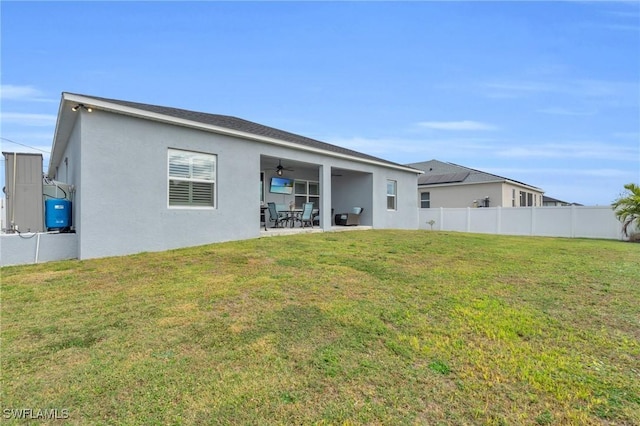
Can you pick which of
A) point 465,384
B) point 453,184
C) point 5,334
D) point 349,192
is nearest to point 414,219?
point 349,192

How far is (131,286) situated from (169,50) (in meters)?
11.0

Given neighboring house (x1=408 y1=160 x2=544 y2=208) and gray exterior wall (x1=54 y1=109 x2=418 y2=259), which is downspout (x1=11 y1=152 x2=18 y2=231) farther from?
neighboring house (x1=408 y1=160 x2=544 y2=208)

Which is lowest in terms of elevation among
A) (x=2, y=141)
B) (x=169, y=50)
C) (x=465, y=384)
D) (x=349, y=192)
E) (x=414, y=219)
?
(x=465, y=384)

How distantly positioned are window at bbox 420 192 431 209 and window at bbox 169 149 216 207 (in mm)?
18816

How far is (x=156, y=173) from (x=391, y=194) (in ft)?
36.5

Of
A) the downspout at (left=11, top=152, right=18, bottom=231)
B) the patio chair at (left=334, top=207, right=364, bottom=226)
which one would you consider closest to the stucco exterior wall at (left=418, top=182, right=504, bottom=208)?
the patio chair at (left=334, top=207, right=364, bottom=226)

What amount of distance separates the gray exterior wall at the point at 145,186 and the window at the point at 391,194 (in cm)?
677

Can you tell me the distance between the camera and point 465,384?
2.83 m

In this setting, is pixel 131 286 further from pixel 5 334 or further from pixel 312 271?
pixel 312 271

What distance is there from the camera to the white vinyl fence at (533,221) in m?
16.1

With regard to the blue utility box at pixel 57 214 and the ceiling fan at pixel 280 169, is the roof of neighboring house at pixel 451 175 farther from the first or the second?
the blue utility box at pixel 57 214

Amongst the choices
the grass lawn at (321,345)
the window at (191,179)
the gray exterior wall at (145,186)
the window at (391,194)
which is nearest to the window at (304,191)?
the window at (391,194)

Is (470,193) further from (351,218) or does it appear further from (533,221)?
(351,218)

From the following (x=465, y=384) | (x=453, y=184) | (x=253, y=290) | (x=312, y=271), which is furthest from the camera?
(x=453, y=184)
